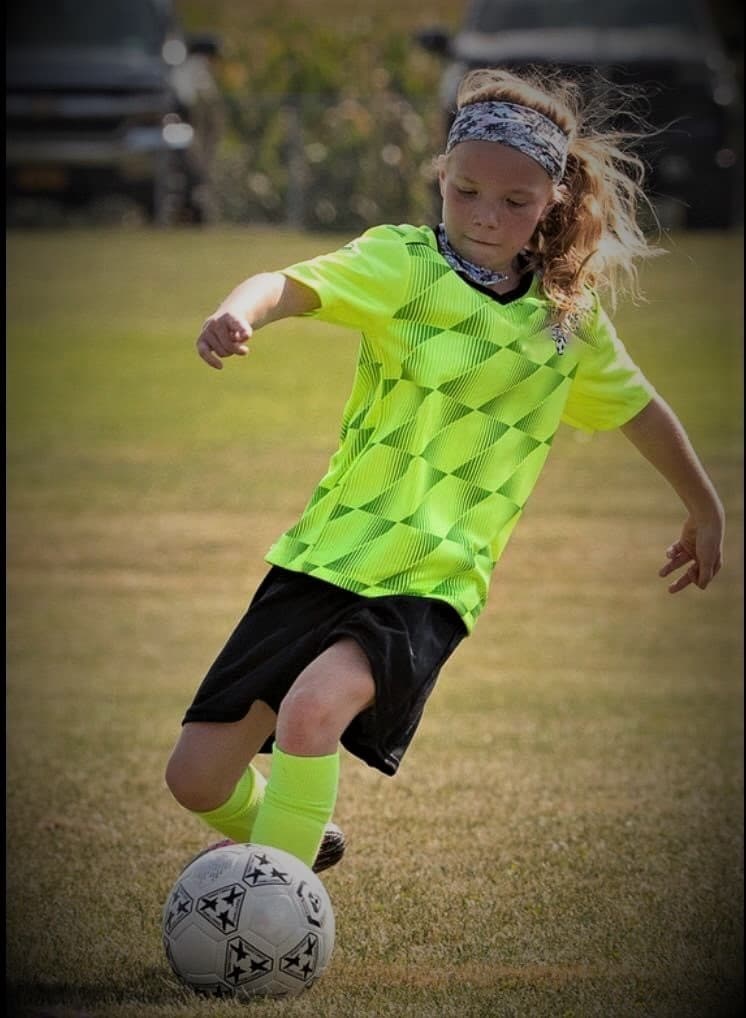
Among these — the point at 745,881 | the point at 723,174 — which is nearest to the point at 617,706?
the point at 745,881

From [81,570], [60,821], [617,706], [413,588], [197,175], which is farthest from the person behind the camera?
[197,175]

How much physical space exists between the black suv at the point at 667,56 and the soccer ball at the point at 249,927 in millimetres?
13358

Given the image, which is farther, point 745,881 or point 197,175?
point 197,175

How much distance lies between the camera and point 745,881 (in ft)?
14.0

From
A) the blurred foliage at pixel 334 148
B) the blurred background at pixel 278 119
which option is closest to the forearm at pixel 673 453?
the blurred background at pixel 278 119

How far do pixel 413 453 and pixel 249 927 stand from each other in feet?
3.11

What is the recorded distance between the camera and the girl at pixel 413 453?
322cm

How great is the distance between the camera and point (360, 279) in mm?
3287

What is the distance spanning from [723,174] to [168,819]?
13.8 m

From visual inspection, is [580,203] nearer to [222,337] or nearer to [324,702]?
[222,337]

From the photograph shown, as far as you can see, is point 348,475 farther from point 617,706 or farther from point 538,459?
point 617,706

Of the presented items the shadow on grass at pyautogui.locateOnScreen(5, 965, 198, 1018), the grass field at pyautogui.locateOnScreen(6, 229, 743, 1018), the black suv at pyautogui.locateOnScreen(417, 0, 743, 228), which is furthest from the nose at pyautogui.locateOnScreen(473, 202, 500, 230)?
the black suv at pyautogui.locateOnScreen(417, 0, 743, 228)

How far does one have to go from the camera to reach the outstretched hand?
3.75 meters

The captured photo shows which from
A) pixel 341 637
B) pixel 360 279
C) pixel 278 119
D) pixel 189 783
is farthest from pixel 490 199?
pixel 278 119
